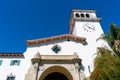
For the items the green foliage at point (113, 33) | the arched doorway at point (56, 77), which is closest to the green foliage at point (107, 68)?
the green foliage at point (113, 33)

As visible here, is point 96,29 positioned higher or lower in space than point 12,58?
higher

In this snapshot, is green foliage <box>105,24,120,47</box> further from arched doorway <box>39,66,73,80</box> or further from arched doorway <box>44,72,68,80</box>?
arched doorway <box>44,72,68,80</box>

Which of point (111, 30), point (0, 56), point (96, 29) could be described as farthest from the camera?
point (96, 29)

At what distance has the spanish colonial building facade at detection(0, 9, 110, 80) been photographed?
22.6 meters

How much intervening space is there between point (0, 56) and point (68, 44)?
468 inches

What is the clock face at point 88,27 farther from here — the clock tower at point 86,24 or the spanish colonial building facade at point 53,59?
the spanish colonial building facade at point 53,59

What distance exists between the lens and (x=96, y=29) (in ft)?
105

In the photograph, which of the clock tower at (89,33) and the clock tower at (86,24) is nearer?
A: the clock tower at (89,33)

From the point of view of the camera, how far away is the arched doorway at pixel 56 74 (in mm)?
23795

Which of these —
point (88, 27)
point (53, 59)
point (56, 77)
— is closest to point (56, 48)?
point (53, 59)

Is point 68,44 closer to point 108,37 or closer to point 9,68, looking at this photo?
point 108,37

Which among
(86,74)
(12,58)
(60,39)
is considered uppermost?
(60,39)

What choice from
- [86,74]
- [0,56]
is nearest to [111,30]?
[86,74]

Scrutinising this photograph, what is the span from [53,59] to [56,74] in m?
3.65
